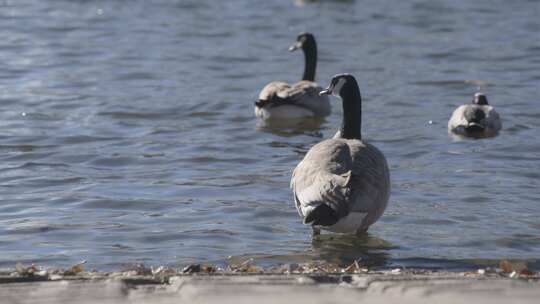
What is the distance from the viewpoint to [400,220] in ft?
34.8

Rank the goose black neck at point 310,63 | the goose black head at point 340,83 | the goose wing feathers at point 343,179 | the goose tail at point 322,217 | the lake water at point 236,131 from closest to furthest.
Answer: the goose tail at point 322,217, the goose wing feathers at point 343,179, the lake water at point 236,131, the goose black head at point 340,83, the goose black neck at point 310,63

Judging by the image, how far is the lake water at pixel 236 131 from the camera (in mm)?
9852

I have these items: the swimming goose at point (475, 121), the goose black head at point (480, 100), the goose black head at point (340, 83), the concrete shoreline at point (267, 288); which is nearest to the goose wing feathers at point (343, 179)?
the goose black head at point (340, 83)

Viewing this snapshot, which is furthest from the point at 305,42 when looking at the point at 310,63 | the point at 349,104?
the point at 349,104

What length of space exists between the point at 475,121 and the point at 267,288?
834 cm

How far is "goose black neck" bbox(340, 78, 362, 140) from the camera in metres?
11.2

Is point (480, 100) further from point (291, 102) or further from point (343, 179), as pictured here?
point (343, 179)

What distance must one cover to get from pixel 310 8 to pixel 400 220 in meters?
15.3

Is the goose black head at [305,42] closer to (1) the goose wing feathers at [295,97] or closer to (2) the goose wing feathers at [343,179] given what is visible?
(1) the goose wing feathers at [295,97]

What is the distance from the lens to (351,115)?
11266 millimetres

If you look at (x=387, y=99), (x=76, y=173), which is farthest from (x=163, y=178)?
(x=387, y=99)

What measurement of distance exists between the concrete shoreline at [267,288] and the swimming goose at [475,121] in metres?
7.59

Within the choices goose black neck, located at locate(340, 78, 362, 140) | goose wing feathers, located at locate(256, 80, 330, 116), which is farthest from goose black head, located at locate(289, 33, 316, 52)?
goose black neck, located at locate(340, 78, 362, 140)

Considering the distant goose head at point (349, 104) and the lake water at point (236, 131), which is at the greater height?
the distant goose head at point (349, 104)
